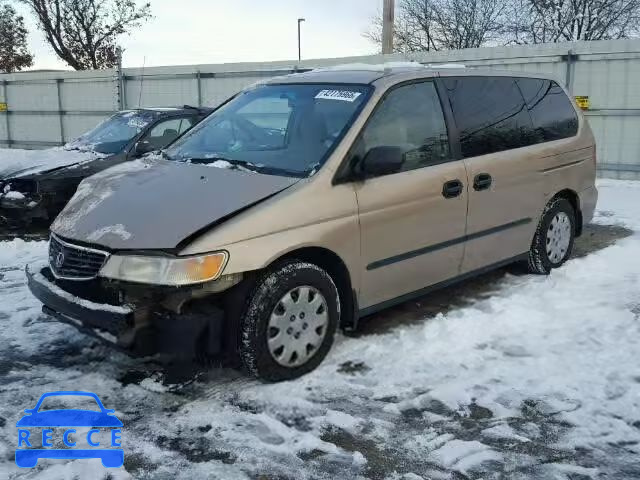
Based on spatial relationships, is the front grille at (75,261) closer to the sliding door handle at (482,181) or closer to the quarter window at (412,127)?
the quarter window at (412,127)

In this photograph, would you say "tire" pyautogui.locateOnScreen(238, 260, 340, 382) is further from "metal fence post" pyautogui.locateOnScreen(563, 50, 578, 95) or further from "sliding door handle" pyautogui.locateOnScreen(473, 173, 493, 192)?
"metal fence post" pyautogui.locateOnScreen(563, 50, 578, 95)

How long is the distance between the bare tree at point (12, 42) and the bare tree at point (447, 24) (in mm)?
20520

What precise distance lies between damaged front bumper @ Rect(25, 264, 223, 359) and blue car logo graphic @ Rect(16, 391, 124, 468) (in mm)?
342

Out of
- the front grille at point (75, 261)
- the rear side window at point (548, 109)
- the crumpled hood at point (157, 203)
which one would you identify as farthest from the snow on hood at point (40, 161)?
the rear side window at point (548, 109)

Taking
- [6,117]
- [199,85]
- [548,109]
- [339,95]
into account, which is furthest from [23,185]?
[6,117]

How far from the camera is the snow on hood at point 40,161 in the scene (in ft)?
25.3

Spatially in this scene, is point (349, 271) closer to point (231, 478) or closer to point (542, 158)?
point (231, 478)

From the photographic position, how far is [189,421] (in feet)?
10.9

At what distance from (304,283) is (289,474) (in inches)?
44.7

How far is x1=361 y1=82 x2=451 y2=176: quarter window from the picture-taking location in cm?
420

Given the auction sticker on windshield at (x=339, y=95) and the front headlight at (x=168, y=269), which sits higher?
the auction sticker on windshield at (x=339, y=95)

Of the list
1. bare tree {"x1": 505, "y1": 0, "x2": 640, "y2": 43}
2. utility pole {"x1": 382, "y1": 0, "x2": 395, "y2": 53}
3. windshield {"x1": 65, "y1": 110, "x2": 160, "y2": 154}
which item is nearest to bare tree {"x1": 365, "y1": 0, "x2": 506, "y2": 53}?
bare tree {"x1": 505, "y1": 0, "x2": 640, "y2": 43}

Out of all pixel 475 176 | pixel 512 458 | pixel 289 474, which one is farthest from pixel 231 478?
pixel 475 176

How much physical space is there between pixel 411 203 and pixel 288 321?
1.20m
